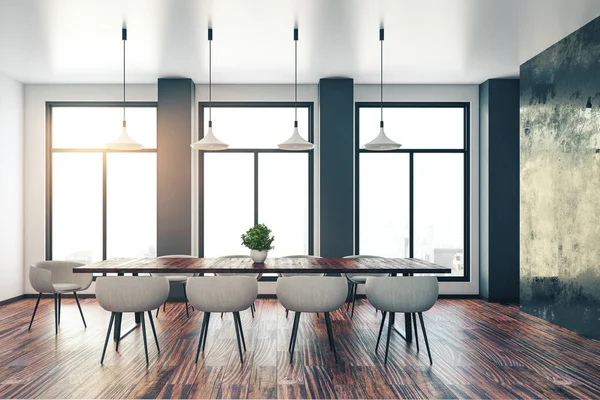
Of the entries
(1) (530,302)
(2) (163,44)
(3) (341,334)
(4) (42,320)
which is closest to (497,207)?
(1) (530,302)

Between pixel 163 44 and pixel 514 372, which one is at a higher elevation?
pixel 163 44

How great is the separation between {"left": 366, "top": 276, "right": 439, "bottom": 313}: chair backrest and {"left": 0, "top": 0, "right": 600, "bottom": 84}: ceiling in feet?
8.33

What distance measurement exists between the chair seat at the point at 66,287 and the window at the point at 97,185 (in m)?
1.80

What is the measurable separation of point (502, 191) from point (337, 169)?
2.48 m

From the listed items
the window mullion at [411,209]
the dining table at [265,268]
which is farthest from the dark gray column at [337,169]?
the dining table at [265,268]

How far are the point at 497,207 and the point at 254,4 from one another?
14.9 feet

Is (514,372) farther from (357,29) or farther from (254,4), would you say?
(254,4)

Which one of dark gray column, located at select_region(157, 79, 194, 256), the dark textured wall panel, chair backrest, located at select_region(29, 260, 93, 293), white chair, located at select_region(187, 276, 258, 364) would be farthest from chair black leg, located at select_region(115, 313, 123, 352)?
the dark textured wall panel

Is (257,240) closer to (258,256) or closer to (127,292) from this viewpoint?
(258,256)

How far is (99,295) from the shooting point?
3.67m

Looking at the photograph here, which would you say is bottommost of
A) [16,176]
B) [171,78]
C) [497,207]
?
[497,207]

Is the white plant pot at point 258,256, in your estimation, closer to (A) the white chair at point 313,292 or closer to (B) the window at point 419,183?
(A) the white chair at point 313,292

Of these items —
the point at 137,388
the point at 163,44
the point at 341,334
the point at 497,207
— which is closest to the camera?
the point at 137,388

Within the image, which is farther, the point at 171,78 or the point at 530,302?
the point at 171,78
